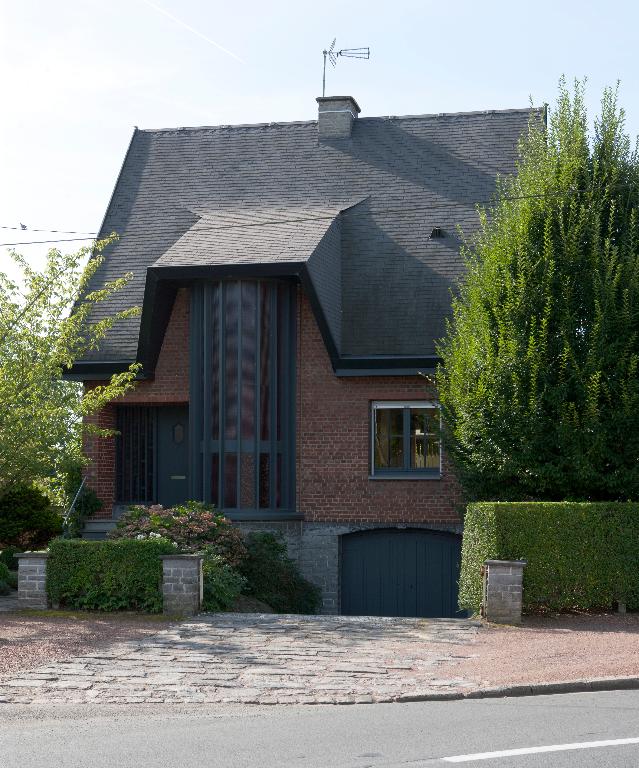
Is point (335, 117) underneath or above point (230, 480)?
above

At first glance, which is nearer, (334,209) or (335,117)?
(334,209)

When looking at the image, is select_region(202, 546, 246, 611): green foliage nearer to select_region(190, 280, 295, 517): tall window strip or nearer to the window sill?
select_region(190, 280, 295, 517): tall window strip

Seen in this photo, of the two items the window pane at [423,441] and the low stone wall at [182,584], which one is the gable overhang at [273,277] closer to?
the window pane at [423,441]

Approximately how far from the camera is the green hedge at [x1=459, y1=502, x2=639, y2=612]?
50.1 ft

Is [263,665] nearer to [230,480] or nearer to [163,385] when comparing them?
[230,480]

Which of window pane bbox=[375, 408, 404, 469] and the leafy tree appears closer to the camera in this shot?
the leafy tree

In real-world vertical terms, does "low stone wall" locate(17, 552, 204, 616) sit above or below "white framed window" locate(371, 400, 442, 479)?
below

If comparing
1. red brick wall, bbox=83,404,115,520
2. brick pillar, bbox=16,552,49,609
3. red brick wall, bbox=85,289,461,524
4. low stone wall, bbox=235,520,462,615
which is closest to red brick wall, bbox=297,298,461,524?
red brick wall, bbox=85,289,461,524

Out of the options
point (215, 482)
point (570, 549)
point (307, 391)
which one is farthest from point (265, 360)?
point (570, 549)

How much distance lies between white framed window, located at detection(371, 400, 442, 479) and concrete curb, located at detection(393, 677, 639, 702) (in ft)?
33.9

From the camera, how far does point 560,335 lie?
1673cm

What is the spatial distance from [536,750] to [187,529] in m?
10.9

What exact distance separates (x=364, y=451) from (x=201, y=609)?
6248 mm

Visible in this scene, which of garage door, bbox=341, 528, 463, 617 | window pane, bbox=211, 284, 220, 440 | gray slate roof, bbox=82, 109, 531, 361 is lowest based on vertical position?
garage door, bbox=341, 528, 463, 617
